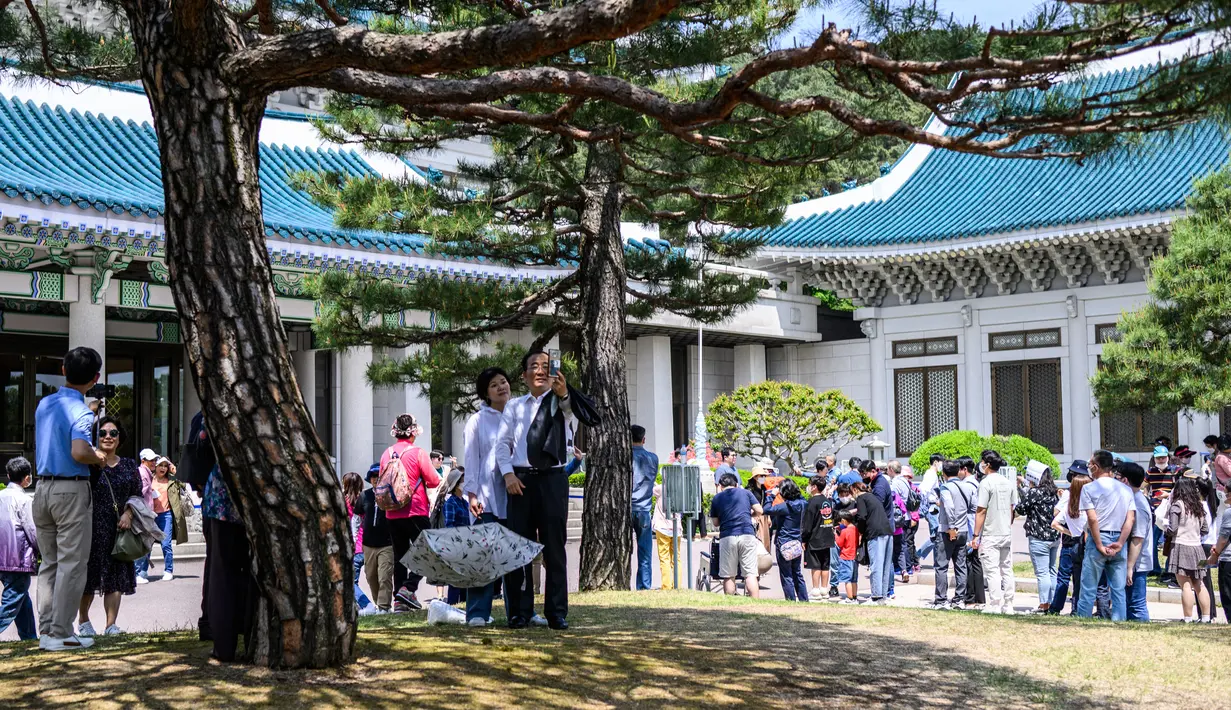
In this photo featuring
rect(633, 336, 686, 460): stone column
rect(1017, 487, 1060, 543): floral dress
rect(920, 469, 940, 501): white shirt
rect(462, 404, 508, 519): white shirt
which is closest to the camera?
rect(462, 404, 508, 519): white shirt

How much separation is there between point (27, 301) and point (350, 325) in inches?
376

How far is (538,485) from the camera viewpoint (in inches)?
273

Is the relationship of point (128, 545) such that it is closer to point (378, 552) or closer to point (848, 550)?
point (378, 552)

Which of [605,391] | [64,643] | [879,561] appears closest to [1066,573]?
[879,561]

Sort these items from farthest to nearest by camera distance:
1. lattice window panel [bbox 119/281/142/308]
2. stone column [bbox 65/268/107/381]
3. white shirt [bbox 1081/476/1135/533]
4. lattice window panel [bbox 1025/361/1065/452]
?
lattice window panel [bbox 1025/361/1065/452] → lattice window panel [bbox 119/281/142/308] → stone column [bbox 65/268/107/381] → white shirt [bbox 1081/476/1135/533]

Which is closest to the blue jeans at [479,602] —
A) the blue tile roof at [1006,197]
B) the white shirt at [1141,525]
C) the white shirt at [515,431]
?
the white shirt at [515,431]

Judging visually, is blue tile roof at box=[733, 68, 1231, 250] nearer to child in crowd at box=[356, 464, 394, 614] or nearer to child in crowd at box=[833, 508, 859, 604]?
child in crowd at box=[833, 508, 859, 604]

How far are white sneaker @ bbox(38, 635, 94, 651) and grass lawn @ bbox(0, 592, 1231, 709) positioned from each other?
4.7 inches

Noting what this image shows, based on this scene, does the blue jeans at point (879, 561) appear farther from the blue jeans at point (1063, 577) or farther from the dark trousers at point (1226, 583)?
the dark trousers at point (1226, 583)

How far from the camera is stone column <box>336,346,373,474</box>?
19.8 m

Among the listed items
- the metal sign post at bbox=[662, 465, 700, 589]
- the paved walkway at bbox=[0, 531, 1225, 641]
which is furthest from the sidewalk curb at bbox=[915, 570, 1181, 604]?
the metal sign post at bbox=[662, 465, 700, 589]

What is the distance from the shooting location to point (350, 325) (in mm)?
11188

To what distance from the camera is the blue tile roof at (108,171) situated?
15.2 m

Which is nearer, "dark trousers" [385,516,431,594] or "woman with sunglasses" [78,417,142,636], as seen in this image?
"woman with sunglasses" [78,417,142,636]
